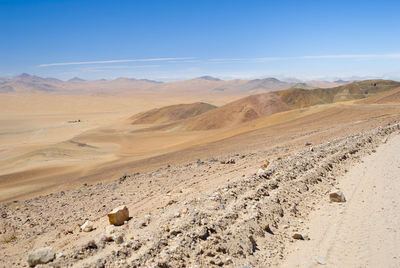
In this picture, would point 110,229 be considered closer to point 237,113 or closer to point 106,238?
point 106,238

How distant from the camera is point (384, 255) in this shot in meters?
5.39

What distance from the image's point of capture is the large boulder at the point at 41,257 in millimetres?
5082

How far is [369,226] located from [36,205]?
35.6ft

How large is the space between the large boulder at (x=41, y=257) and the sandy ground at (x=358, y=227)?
3.92 meters

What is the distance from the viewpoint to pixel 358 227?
6492mm

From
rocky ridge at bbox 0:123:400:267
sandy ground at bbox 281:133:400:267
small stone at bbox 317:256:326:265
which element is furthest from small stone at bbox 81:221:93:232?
small stone at bbox 317:256:326:265

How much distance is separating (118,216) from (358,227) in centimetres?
515

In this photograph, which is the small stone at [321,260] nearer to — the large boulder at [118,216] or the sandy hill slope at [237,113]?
the large boulder at [118,216]

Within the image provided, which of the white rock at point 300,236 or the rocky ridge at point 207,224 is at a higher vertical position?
the rocky ridge at point 207,224

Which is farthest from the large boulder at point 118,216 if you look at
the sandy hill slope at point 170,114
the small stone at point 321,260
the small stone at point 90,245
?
the sandy hill slope at point 170,114

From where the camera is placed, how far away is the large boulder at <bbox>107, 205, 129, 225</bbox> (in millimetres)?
6730

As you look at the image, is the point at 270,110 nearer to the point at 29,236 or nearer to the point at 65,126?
the point at 65,126

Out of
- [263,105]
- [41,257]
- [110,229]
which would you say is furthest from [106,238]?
[263,105]

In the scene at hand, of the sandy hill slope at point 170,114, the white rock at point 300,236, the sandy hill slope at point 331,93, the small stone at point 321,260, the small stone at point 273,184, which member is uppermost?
the sandy hill slope at point 331,93
